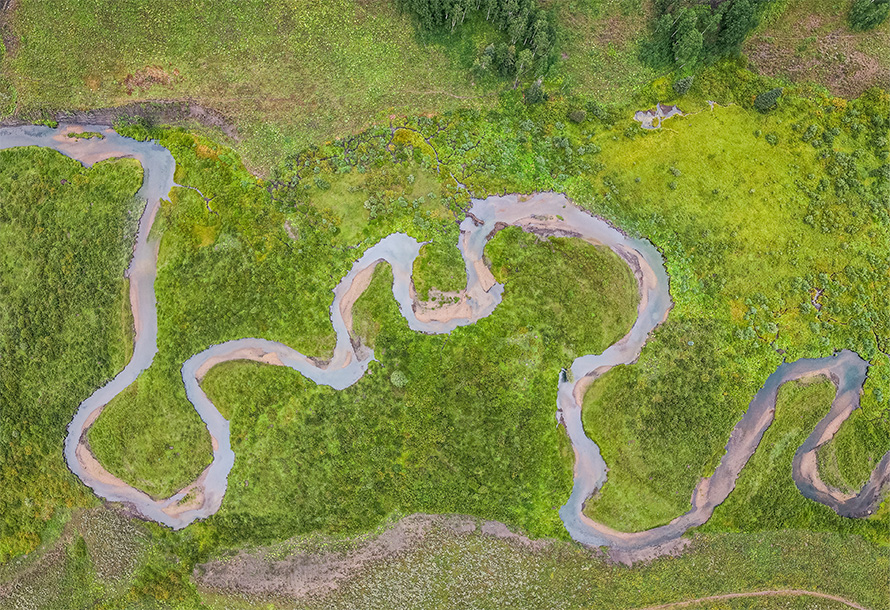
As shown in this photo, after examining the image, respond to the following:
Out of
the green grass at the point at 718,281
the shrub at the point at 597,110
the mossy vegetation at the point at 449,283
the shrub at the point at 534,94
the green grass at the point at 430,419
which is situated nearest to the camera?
the green grass at the point at 430,419

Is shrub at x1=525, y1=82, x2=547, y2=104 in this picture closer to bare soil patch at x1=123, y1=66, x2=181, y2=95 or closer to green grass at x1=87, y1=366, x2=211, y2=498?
bare soil patch at x1=123, y1=66, x2=181, y2=95

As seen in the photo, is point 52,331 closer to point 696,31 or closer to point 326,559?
point 326,559

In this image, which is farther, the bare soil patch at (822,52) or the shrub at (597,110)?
the shrub at (597,110)

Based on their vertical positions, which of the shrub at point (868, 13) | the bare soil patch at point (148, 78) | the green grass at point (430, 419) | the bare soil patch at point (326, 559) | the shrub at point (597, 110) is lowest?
the bare soil patch at point (326, 559)

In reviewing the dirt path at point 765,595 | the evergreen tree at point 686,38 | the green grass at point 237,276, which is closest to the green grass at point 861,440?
the dirt path at point 765,595

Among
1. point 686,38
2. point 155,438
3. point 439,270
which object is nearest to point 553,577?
point 439,270

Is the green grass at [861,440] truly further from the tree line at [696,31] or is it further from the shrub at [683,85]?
the tree line at [696,31]

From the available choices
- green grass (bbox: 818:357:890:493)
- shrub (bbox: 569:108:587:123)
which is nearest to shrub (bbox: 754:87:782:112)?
shrub (bbox: 569:108:587:123)
